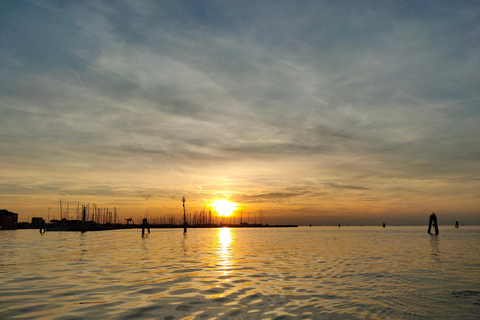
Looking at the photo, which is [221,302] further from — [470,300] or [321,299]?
[470,300]

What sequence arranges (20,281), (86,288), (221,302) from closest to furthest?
(221,302) → (86,288) → (20,281)

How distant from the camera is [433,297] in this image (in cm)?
1302

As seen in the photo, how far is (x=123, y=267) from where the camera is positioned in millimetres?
21141

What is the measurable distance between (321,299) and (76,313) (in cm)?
869

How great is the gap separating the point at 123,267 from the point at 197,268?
16.0ft

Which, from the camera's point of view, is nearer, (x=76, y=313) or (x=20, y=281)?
(x=76, y=313)

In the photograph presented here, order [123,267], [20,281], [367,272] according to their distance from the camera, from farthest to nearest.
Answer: [123,267]
[367,272]
[20,281]

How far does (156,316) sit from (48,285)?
26.7 feet

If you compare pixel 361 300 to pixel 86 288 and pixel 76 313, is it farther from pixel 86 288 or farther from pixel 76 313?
pixel 86 288

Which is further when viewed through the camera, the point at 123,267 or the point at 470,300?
the point at 123,267

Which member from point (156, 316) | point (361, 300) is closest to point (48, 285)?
point (156, 316)

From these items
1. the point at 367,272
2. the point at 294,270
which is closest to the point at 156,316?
the point at 294,270

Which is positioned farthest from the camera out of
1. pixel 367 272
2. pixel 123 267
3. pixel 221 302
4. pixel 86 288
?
pixel 123 267

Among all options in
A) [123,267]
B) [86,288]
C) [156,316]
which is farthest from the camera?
[123,267]
